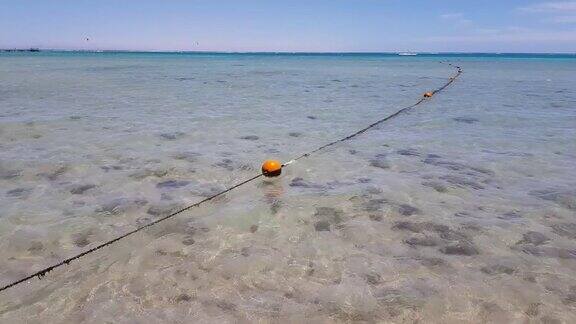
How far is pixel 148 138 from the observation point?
Answer: 476 inches

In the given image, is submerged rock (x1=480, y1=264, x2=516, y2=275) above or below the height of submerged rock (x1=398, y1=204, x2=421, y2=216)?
below

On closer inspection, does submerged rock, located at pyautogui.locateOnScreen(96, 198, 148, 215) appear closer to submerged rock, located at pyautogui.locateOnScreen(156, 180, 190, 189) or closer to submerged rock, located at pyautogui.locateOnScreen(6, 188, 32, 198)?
submerged rock, located at pyautogui.locateOnScreen(156, 180, 190, 189)

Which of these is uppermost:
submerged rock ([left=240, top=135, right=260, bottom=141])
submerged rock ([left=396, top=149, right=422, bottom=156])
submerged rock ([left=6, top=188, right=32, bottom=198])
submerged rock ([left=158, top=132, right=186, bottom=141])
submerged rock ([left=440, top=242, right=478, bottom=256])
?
submerged rock ([left=158, top=132, right=186, bottom=141])

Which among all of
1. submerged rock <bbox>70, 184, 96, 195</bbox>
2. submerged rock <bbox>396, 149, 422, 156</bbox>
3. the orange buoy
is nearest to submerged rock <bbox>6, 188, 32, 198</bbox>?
submerged rock <bbox>70, 184, 96, 195</bbox>

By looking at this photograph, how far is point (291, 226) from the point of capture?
6.37 meters

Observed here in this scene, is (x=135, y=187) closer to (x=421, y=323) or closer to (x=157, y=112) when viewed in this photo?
(x=421, y=323)

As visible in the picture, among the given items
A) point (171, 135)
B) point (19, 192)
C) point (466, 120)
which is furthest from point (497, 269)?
point (466, 120)

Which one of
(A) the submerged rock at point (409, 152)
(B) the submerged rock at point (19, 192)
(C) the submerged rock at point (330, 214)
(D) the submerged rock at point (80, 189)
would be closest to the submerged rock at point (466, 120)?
(A) the submerged rock at point (409, 152)

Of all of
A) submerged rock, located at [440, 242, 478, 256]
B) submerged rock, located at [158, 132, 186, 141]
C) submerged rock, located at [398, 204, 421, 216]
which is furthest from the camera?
submerged rock, located at [158, 132, 186, 141]

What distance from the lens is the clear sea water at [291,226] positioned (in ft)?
14.7

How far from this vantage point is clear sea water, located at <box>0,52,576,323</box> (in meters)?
4.48

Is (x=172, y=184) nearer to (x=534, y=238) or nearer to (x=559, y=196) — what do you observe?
(x=534, y=238)

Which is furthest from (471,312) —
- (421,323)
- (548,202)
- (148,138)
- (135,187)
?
(148,138)

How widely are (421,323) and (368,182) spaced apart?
4378mm
